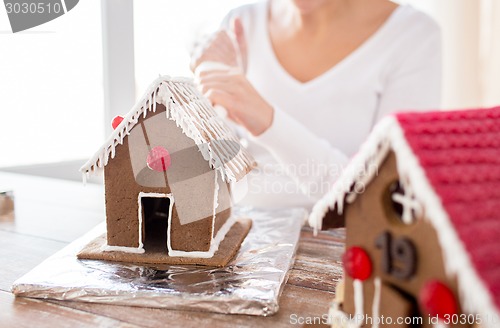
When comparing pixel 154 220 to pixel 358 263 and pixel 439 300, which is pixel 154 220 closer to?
pixel 358 263

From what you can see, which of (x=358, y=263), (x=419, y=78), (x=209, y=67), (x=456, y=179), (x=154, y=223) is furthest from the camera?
(x=209, y=67)

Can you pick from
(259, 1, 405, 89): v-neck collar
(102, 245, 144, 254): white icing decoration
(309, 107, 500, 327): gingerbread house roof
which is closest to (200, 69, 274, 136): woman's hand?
(259, 1, 405, 89): v-neck collar

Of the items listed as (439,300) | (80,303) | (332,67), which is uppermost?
(332,67)

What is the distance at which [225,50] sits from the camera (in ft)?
5.30

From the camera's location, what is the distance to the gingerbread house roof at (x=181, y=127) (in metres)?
0.94

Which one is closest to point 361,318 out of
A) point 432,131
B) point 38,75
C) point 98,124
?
point 432,131

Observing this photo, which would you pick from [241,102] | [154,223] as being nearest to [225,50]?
[241,102]

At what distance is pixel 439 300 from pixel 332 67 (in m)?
1.06

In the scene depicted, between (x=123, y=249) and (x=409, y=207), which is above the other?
(x=409, y=207)

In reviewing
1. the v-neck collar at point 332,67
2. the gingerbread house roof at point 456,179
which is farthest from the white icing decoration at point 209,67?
the gingerbread house roof at point 456,179

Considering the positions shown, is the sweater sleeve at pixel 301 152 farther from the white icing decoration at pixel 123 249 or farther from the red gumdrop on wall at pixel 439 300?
the red gumdrop on wall at pixel 439 300

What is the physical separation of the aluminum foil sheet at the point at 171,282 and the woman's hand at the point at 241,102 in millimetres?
545

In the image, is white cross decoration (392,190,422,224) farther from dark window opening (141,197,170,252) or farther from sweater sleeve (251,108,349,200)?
sweater sleeve (251,108,349,200)

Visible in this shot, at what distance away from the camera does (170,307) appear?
83 cm
